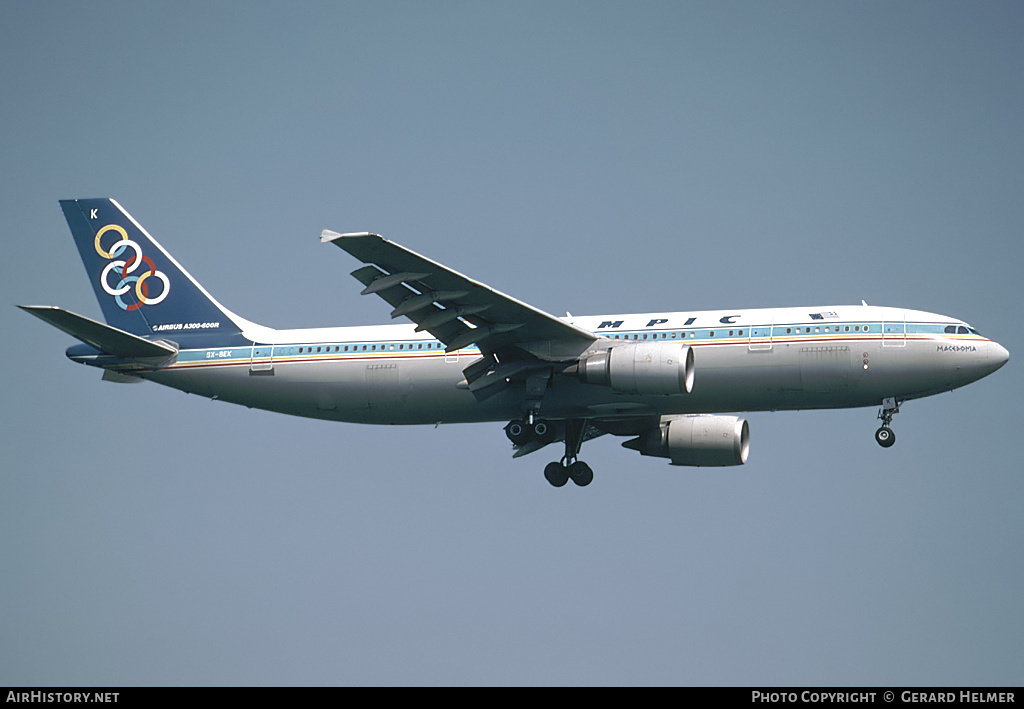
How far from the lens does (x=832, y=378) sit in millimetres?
36625

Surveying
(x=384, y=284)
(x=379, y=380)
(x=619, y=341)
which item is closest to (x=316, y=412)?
(x=379, y=380)

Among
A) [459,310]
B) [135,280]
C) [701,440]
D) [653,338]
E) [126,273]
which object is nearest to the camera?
[459,310]

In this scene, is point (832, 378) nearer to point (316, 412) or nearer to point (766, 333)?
point (766, 333)

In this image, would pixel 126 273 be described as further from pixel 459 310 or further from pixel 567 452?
pixel 567 452

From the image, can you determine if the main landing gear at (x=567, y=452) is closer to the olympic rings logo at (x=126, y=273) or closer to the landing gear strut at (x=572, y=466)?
the landing gear strut at (x=572, y=466)

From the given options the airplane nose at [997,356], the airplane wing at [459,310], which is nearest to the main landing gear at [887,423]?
the airplane nose at [997,356]

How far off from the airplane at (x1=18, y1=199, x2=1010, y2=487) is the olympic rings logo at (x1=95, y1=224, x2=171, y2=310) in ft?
0.24

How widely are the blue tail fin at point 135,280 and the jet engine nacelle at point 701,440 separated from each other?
45.1 feet

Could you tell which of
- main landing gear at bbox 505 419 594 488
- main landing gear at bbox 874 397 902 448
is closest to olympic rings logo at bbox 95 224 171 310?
main landing gear at bbox 505 419 594 488

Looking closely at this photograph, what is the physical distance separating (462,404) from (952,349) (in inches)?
547

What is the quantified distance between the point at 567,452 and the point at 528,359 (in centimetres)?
396

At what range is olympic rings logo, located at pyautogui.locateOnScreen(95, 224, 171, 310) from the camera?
43.4 meters

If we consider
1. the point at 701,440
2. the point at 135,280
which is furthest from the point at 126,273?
the point at 701,440

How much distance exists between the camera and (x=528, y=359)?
38281 millimetres
